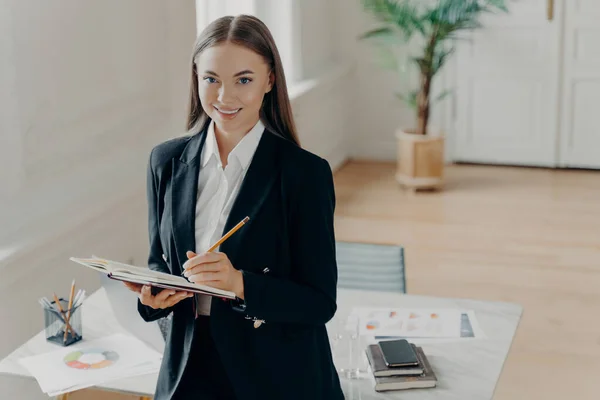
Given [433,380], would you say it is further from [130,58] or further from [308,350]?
[130,58]

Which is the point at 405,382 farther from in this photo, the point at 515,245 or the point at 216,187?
the point at 515,245

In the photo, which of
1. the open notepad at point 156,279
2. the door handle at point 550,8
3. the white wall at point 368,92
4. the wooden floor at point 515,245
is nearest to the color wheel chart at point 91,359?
the open notepad at point 156,279

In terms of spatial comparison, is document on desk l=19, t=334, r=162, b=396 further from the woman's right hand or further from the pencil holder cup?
the woman's right hand

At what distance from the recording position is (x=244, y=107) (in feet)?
6.13

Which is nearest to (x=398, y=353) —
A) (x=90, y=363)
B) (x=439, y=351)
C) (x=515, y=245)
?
(x=439, y=351)

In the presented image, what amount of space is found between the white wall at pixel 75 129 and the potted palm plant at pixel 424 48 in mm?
2556

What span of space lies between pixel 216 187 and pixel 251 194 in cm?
10

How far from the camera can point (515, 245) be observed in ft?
19.0

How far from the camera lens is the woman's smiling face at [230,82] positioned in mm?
1836

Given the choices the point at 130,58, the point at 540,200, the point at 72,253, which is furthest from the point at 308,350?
the point at 540,200

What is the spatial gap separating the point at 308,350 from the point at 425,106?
5.04m

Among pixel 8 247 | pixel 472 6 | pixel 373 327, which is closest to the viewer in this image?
pixel 373 327

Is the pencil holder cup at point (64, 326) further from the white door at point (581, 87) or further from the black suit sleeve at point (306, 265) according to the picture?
the white door at point (581, 87)

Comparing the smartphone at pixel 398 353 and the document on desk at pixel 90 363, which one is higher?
the smartphone at pixel 398 353
